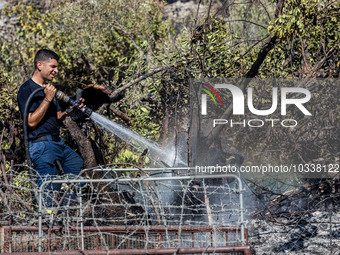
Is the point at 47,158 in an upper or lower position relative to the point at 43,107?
lower

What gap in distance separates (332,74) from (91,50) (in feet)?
18.4

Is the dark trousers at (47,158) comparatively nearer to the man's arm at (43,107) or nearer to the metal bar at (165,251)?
the man's arm at (43,107)

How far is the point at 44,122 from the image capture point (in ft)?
17.0

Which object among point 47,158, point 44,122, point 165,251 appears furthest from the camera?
point 44,122

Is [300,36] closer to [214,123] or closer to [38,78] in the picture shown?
[214,123]

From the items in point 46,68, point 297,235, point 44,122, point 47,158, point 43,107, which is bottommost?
point 297,235

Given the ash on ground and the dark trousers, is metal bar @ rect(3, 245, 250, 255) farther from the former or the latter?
the ash on ground

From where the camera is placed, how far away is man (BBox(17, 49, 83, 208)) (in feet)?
16.3

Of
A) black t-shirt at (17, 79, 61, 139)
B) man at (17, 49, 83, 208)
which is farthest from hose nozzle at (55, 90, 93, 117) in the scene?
black t-shirt at (17, 79, 61, 139)

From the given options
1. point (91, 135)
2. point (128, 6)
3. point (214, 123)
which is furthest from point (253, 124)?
point (128, 6)

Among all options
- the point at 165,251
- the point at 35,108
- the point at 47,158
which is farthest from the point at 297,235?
the point at 35,108

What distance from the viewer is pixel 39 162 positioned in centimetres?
507

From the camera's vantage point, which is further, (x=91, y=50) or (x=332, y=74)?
(x=91, y=50)

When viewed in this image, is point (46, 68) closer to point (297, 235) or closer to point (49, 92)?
point (49, 92)
